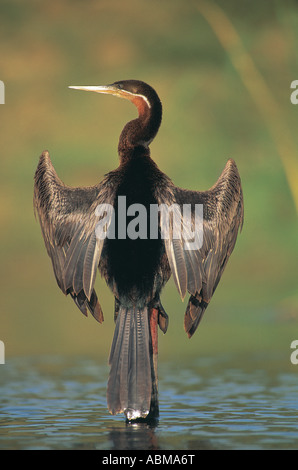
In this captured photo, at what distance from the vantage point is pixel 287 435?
275 inches

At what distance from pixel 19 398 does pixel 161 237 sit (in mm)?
2266

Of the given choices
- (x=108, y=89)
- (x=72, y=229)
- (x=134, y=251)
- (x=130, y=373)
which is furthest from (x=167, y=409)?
(x=108, y=89)

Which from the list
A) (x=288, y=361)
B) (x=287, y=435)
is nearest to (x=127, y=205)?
(x=287, y=435)

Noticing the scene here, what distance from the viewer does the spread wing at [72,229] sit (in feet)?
25.9

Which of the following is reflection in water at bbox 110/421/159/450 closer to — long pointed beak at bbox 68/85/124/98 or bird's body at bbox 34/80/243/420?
bird's body at bbox 34/80/243/420

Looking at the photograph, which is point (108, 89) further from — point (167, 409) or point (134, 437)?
point (134, 437)

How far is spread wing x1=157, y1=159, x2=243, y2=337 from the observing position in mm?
7883

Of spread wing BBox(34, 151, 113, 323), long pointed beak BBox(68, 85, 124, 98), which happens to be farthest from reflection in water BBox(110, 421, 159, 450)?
long pointed beak BBox(68, 85, 124, 98)

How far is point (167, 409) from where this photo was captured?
8438 millimetres

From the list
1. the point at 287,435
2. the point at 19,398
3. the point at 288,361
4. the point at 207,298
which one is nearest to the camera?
the point at 287,435

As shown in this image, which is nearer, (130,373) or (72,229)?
(130,373)

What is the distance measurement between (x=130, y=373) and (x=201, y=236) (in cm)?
131
